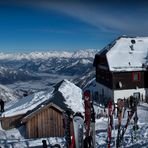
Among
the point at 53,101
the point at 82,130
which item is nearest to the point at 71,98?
the point at 53,101

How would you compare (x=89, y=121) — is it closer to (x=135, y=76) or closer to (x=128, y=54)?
(x=135, y=76)

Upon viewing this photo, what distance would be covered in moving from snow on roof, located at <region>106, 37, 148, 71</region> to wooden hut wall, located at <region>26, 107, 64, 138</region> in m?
17.4

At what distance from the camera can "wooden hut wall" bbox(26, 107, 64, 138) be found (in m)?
26.1

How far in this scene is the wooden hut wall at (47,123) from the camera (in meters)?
26.1

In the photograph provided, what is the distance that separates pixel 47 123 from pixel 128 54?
2141 cm

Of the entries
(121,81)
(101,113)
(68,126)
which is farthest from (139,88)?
(68,126)

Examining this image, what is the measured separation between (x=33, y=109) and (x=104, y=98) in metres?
17.6

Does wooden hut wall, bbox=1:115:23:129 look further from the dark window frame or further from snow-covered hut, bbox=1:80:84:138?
the dark window frame

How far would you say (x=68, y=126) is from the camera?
50.8 ft

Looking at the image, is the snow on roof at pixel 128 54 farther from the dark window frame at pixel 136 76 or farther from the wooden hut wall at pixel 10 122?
the wooden hut wall at pixel 10 122

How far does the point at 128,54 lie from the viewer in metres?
45.0

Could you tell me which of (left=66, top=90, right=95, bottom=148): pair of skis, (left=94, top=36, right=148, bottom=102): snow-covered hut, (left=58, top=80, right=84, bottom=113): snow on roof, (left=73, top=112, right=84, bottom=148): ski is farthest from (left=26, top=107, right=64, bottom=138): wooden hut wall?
(left=94, top=36, right=148, bottom=102): snow-covered hut

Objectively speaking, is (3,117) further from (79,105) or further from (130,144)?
(130,144)

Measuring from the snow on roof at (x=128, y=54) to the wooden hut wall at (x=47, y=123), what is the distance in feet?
57.2
